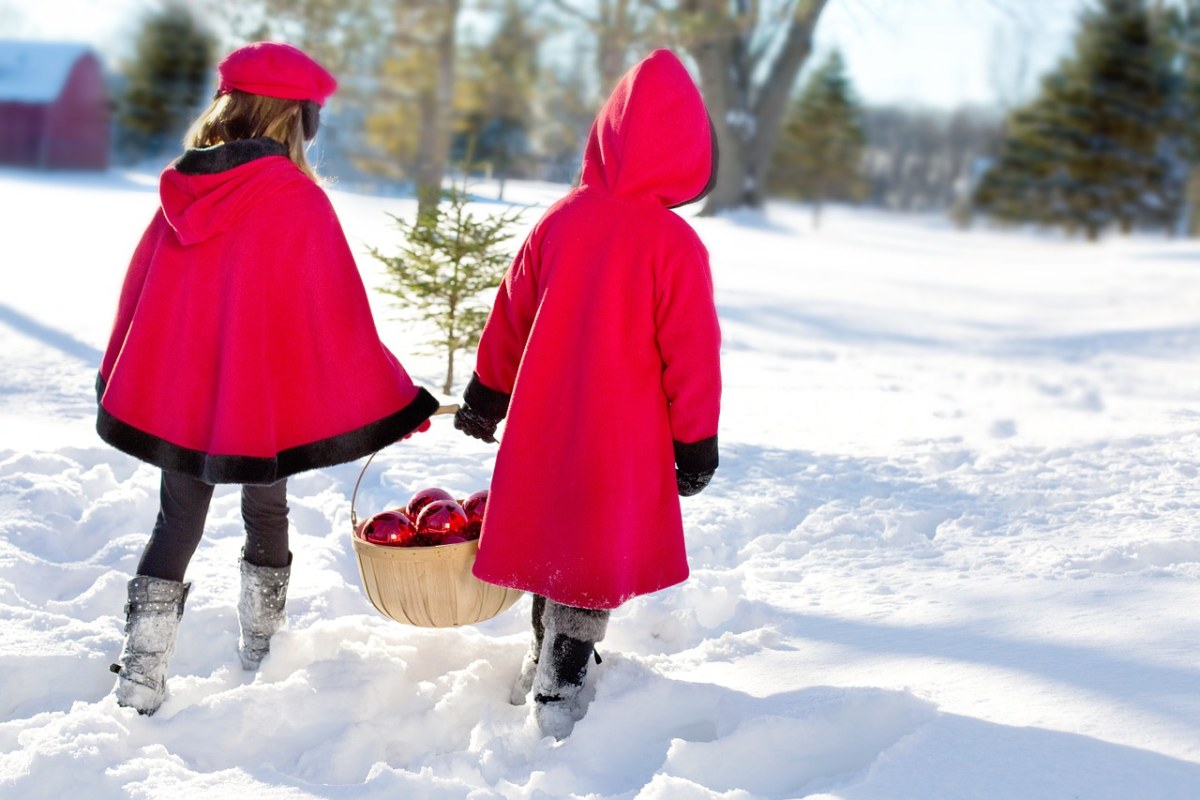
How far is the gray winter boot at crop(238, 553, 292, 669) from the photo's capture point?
3146 millimetres

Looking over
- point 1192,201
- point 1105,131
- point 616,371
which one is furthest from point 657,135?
point 1192,201

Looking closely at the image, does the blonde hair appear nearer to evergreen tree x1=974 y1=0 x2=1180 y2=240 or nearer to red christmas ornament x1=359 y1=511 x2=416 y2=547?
red christmas ornament x1=359 y1=511 x2=416 y2=547

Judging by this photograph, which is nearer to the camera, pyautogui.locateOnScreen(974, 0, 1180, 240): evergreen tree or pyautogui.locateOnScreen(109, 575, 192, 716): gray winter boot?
pyautogui.locateOnScreen(109, 575, 192, 716): gray winter boot

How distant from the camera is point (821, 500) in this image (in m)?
4.75

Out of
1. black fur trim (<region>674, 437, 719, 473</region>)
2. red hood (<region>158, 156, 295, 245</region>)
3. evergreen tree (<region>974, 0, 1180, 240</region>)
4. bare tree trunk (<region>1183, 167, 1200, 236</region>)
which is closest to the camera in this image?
red hood (<region>158, 156, 295, 245</region>)

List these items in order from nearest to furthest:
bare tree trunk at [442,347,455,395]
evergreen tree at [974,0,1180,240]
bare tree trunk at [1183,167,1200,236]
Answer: bare tree trunk at [442,347,455,395] → bare tree trunk at [1183,167,1200,236] → evergreen tree at [974,0,1180,240]

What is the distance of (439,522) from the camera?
120 inches

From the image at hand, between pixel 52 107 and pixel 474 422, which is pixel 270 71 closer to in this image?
pixel 474 422

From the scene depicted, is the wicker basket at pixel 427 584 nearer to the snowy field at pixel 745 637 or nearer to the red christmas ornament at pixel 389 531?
the red christmas ornament at pixel 389 531

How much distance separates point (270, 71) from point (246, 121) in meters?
0.15

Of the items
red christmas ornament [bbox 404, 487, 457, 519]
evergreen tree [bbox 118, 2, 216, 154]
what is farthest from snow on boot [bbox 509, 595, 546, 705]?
evergreen tree [bbox 118, 2, 216, 154]

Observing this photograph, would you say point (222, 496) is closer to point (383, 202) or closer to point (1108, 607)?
point (1108, 607)

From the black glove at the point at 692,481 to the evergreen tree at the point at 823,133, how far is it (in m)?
41.4

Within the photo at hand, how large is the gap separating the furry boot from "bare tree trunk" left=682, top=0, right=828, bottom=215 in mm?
19504
